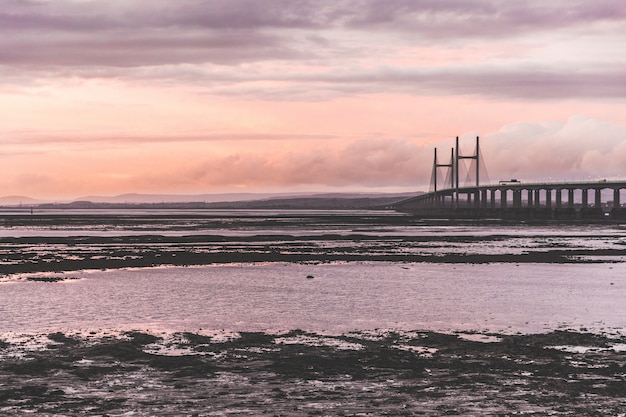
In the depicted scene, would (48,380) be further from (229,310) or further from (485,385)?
(229,310)

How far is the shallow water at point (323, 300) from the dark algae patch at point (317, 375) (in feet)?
6.32

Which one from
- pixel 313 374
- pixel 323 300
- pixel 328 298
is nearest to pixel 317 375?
Result: pixel 313 374

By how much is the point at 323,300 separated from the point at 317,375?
443 inches

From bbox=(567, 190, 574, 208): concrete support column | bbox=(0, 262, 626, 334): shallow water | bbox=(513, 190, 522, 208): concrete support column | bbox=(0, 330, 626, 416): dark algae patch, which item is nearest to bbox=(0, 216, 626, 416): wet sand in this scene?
bbox=(0, 330, 626, 416): dark algae patch

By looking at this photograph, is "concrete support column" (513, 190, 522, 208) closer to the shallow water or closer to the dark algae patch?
the shallow water

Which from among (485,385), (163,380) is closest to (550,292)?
(485,385)

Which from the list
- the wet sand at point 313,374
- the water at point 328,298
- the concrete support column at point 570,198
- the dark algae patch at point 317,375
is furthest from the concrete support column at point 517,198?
the dark algae patch at point 317,375

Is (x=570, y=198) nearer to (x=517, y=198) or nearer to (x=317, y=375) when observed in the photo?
(x=517, y=198)

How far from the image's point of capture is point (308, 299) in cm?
2608

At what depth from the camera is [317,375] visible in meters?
14.6

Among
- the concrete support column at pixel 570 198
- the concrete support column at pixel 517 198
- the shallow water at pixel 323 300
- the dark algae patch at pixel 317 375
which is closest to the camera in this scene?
the dark algae patch at pixel 317 375

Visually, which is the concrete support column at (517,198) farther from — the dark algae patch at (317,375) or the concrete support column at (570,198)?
the dark algae patch at (317,375)

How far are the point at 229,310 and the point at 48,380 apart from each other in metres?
9.67

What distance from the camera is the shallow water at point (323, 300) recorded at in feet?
68.4
